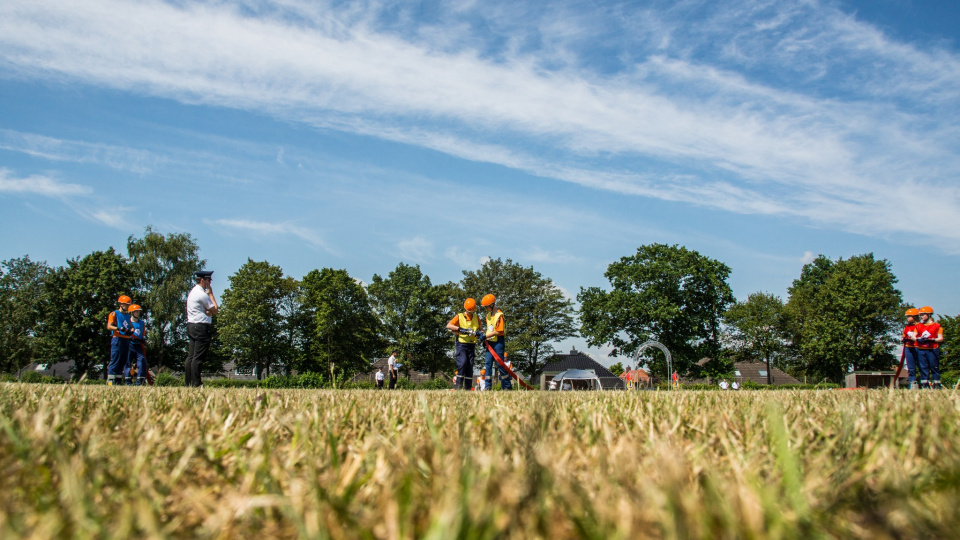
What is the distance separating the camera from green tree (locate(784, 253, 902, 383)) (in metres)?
58.9

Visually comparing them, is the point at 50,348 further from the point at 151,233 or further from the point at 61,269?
the point at 151,233

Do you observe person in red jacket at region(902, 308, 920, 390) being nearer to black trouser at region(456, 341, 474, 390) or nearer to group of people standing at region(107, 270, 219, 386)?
black trouser at region(456, 341, 474, 390)

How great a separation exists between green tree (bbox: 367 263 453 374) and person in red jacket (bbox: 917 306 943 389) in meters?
58.9

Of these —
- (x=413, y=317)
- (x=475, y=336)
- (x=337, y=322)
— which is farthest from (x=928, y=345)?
(x=413, y=317)

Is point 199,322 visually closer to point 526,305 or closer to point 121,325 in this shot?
point 121,325

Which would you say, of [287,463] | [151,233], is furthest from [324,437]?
[151,233]

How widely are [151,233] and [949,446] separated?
2538 inches

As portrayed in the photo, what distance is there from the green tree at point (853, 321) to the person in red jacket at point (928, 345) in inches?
1956

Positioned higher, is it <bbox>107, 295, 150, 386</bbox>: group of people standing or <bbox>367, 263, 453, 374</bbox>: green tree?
<bbox>367, 263, 453, 374</bbox>: green tree

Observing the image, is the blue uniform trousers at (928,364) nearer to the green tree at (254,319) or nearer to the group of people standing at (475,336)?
the group of people standing at (475,336)

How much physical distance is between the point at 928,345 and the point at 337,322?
57.4 meters

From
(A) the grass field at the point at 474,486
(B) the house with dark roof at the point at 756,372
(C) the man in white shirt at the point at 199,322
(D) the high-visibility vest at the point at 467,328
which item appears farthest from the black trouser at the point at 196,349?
(B) the house with dark roof at the point at 756,372

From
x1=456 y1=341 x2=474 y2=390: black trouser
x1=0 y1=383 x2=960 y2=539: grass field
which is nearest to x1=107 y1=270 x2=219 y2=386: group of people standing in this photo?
x1=456 y1=341 x2=474 y2=390: black trouser

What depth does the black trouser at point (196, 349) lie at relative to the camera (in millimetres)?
11156
